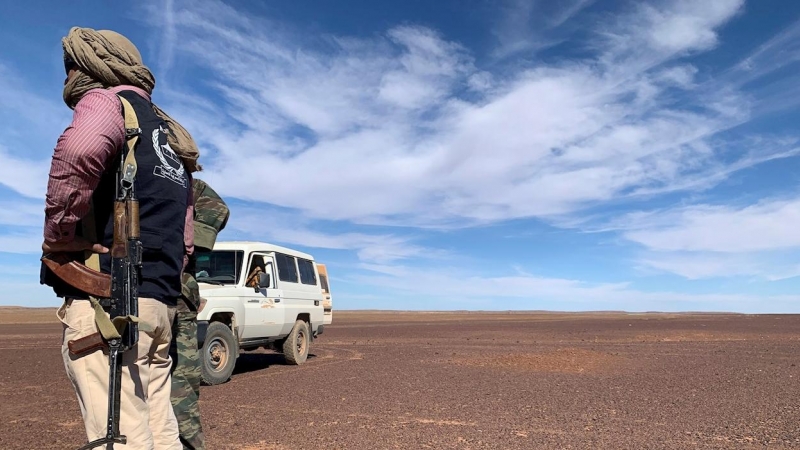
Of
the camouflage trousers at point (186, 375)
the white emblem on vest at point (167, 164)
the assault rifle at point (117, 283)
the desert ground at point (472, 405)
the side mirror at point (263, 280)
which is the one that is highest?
the white emblem on vest at point (167, 164)

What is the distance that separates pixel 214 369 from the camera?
9234mm

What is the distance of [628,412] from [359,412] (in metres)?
3.23

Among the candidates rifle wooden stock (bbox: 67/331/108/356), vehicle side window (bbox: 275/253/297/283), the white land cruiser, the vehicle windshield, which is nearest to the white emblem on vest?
rifle wooden stock (bbox: 67/331/108/356)

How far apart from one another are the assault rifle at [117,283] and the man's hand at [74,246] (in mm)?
37

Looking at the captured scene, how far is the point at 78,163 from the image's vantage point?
2.04m

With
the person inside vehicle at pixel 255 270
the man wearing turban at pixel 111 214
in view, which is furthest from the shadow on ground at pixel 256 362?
the man wearing turban at pixel 111 214

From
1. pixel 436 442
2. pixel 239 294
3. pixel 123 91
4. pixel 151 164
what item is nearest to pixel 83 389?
pixel 151 164

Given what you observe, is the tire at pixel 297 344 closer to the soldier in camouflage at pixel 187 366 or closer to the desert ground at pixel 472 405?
the desert ground at pixel 472 405

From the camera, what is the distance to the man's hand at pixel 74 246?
2119 mm

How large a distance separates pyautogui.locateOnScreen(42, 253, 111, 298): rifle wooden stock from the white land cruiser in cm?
640

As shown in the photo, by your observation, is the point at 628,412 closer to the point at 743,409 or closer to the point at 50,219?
the point at 743,409

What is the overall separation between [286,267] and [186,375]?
8745 millimetres

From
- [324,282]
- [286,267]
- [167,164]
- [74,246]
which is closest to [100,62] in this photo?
[167,164]

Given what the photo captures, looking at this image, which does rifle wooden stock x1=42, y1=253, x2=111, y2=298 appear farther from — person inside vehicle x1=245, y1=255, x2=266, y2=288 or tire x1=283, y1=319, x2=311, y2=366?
tire x1=283, y1=319, x2=311, y2=366
